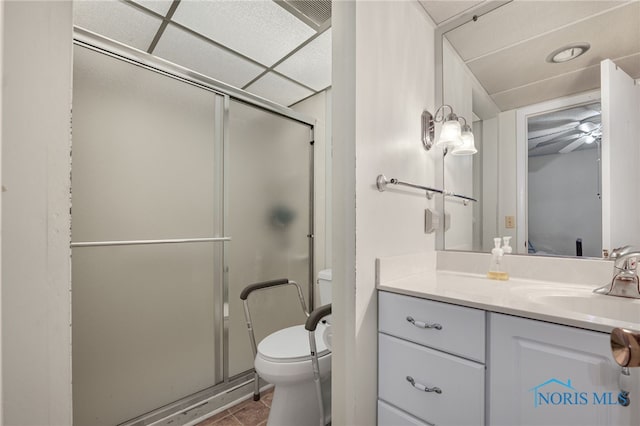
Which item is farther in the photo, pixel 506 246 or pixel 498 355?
pixel 506 246

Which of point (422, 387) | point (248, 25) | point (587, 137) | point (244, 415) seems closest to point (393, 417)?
point (422, 387)

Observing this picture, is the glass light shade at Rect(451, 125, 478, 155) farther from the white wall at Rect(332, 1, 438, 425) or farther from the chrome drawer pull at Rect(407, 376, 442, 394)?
the chrome drawer pull at Rect(407, 376, 442, 394)

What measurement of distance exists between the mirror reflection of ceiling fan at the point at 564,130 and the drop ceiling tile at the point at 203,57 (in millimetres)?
1664

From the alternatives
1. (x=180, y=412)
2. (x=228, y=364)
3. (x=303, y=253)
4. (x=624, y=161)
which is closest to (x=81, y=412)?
(x=180, y=412)

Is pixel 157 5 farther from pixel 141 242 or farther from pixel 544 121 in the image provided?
pixel 544 121

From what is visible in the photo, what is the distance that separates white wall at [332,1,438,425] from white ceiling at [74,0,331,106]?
57cm

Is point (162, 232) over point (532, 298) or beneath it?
over

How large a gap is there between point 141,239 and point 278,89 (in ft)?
4.94

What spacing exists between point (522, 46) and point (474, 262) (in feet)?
3.29

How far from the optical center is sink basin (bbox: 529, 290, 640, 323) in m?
0.84

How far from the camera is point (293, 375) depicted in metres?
1.25

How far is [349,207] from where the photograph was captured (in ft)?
3.11

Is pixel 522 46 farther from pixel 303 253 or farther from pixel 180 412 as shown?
pixel 180 412

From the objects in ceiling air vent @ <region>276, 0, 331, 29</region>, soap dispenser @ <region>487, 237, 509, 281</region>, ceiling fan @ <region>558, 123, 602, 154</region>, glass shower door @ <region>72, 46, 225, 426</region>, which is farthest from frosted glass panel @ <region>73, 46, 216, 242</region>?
ceiling fan @ <region>558, 123, 602, 154</region>
